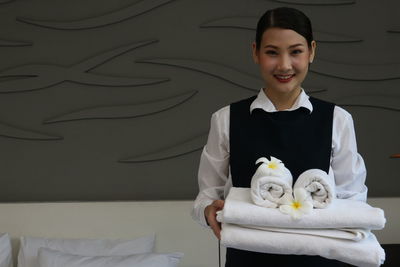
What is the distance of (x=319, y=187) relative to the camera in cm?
114

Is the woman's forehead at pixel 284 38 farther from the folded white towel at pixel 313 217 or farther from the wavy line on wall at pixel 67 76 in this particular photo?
the wavy line on wall at pixel 67 76

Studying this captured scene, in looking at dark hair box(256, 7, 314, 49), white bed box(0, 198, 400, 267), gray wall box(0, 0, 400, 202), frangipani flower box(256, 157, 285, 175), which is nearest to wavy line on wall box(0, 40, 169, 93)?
gray wall box(0, 0, 400, 202)

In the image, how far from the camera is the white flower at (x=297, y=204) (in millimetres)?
1102

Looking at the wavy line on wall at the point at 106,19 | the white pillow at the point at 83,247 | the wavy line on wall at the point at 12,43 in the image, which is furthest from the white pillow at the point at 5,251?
the wavy line on wall at the point at 106,19

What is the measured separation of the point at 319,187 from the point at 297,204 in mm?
58

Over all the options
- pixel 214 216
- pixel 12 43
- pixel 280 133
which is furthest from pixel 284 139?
pixel 12 43

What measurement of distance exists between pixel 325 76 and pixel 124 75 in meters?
0.96

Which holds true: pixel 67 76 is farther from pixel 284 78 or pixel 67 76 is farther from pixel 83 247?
pixel 284 78

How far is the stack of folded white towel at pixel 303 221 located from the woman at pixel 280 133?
0.37 feet

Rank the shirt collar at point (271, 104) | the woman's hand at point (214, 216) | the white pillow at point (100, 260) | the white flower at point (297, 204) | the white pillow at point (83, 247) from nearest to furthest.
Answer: the white flower at point (297, 204)
the woman's hand at point (214, 216)
the shirt collar at point (271, 104)
the white pillow at point (100, 260)
the white pillow at point (83, 247)

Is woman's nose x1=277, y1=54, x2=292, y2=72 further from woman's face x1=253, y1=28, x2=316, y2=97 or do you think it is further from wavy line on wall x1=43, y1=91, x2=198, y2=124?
wavy line on wall x1=43, y1=91, x2=198, y2=124

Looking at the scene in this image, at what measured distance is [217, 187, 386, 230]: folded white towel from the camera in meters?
1.10

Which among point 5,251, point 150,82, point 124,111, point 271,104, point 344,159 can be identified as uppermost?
point 271,104

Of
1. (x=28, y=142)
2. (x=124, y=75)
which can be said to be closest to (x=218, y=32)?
(x=124, y=75)
